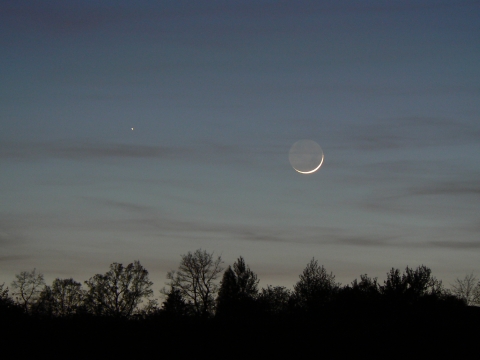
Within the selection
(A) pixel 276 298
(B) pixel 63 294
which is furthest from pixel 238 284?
(B) pixel 63 294

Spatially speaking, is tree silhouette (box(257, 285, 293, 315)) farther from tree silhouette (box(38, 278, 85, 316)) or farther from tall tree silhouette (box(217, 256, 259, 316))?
tree silhouette (box(38, 278, 85, 316))

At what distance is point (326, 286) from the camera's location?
76875mm

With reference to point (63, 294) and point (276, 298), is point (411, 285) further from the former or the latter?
point (63, 294)

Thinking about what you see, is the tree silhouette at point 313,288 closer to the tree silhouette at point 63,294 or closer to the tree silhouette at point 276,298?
the tree silhouette at point 276,298

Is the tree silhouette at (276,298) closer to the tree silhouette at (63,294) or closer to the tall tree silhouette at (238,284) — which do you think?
the tall tree silhouette at (238,284)

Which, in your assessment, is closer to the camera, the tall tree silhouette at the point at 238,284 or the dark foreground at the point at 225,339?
the dark foreground at the point at 225,339

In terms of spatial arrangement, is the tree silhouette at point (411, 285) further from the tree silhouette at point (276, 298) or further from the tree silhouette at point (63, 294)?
the tree silhouette at point (63, 294)

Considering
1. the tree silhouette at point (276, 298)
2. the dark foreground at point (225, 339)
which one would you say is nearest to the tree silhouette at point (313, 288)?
the tree silhouette at point (276, 298)

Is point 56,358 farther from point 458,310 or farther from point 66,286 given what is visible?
point 66,286

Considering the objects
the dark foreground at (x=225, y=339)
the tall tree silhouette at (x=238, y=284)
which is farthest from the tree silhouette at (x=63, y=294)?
the dark foreground at (x=225, y=339)

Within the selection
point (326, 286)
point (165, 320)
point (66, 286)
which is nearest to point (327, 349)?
point (165, 320)

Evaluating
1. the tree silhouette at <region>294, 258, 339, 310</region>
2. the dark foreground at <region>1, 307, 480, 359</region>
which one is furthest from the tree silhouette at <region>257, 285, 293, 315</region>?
the dark foreground at <region>1, 307, 480, 359</region>

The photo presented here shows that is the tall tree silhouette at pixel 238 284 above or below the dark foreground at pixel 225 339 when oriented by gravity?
above

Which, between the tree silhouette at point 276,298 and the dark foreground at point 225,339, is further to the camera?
the tree silhouette at point 276,298
